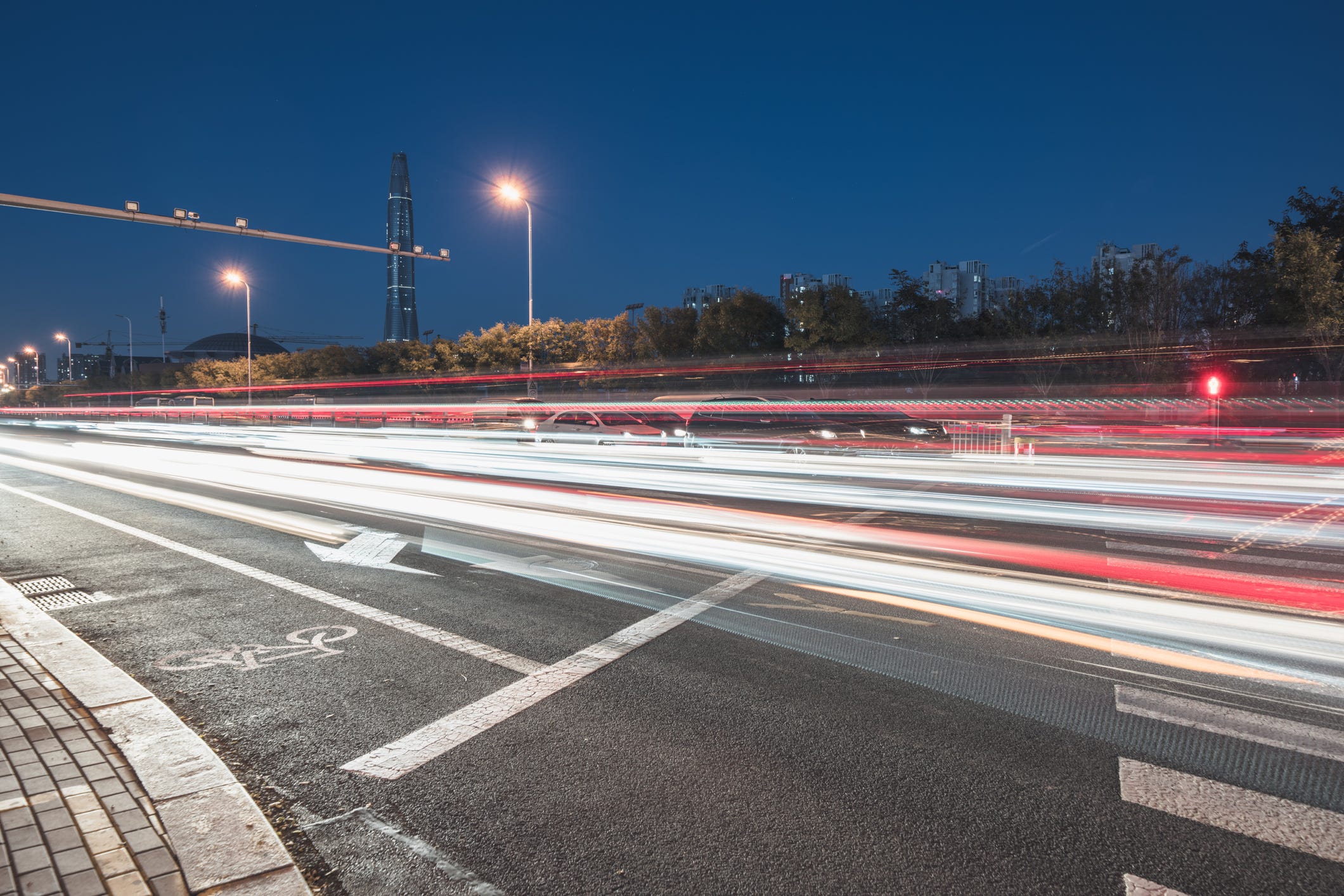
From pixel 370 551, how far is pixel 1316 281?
91.9 feet

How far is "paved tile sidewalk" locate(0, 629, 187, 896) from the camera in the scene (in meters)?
2.73

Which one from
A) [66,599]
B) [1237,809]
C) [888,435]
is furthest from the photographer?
[888,435]

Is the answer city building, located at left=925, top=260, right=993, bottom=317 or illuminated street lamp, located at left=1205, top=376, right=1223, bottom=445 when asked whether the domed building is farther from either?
illuminated street lamp, located at left=1205, top=376, right=1223, bottom=445

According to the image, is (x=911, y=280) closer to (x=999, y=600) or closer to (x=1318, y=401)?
(x=1318, y=401)

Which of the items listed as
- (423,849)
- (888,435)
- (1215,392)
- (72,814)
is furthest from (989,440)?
(72,814)

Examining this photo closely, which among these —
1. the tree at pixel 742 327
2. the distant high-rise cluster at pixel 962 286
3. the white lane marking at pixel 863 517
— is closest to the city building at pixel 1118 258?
the distant high-rise cluster at pixel 962 286

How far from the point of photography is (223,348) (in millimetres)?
177625

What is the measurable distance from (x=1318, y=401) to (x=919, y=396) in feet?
47.0

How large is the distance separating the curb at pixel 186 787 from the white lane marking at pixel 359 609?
1.76 metres

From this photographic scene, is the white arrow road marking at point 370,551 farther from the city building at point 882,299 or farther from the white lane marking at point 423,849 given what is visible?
the city building at point 882,299

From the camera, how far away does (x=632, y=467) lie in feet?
55.4

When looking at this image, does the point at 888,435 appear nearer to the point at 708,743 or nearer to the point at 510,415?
the point at 510,415

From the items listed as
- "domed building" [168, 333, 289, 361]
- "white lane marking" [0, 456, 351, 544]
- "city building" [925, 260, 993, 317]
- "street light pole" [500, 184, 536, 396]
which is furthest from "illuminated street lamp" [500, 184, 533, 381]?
Result: "domed building" [168, 333, 289, 361]

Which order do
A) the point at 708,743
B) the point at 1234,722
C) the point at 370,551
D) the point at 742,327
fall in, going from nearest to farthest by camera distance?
the point at 708,743 → the point at 1234,722 → the point at 370,551 → the point at 742,327
